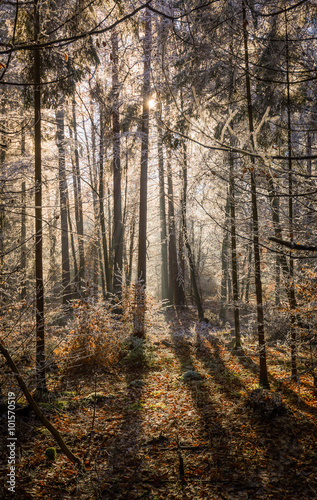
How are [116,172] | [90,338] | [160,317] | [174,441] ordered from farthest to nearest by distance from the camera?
[116,172] → [160,317] → [90,338] → [174,441]

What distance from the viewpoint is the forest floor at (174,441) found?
3.91 metres

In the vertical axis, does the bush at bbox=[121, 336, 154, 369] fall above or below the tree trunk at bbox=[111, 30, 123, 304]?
below

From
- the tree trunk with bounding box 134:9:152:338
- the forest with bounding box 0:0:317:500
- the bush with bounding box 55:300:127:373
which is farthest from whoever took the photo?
the tree trunk with bounding box 134:9:152:338

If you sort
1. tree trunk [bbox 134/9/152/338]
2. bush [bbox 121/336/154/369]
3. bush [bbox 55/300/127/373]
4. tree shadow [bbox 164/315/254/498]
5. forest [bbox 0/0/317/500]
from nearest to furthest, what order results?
forest [bbox 0/0/317/500]
tree shadow [bbox 164/315/254/498]
bush [bbox 55/300/127/373]
bush [bbox 121/336/154/369]
tree trunk [bbox 134/9/152/338]

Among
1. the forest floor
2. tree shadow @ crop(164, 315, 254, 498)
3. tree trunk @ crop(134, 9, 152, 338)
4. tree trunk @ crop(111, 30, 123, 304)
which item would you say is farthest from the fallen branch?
tree trunk @ crop(111, 30, 123, 304)

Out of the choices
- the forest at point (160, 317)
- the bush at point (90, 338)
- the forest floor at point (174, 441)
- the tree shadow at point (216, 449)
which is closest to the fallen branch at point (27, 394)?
the forest at point (160, 317)

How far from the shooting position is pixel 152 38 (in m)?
10.4

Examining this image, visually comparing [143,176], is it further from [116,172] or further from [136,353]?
[136,353]

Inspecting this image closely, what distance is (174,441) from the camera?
504 cm

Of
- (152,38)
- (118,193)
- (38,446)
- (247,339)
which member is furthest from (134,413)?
(152,38)

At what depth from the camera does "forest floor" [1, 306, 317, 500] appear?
3912mm

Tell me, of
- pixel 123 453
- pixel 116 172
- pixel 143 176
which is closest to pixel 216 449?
pixel 123 453

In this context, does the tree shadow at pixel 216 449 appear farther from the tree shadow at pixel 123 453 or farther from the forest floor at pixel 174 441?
the tree shadow at pixel 123 453

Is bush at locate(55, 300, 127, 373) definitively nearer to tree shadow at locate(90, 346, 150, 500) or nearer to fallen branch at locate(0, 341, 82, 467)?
tree shadow at locate(90, 346, 150, 500)
